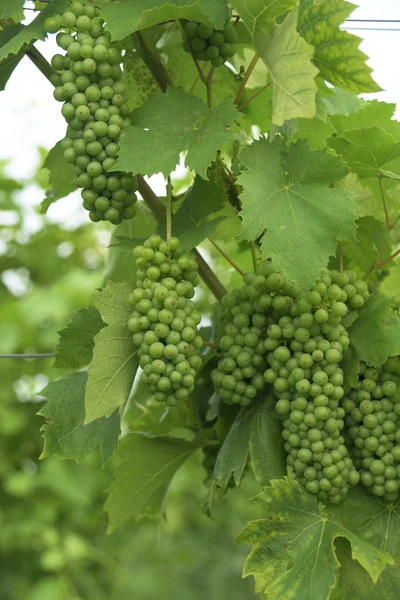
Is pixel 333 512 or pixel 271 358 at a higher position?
pixel 271 358

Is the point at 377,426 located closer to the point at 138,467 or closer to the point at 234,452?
the point at 234,452

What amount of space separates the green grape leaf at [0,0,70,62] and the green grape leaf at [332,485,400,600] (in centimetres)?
65

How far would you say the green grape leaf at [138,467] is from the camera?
1036 millimetres

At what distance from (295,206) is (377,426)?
27 centimetres

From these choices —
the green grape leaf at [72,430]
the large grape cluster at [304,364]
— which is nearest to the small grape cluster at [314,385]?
the large grape cluster at [304,364]

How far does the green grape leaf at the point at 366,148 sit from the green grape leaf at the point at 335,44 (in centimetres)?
5

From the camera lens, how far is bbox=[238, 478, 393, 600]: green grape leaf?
2.54 feet

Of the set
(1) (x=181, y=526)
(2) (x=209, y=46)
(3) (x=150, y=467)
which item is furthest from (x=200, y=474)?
(2) (x=209, y=46)

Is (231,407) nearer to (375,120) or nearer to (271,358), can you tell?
(271,358)

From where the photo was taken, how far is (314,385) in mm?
807

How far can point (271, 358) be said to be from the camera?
846 millimetres

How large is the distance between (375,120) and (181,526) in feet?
8.45

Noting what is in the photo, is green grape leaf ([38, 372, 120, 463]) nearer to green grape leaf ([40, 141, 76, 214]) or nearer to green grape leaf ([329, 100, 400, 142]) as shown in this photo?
green grape leaf ([40, 141, 76, 214])

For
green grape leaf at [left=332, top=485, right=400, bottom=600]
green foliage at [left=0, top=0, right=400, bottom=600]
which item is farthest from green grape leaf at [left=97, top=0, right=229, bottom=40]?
green grape leaf at [left=332, top=485, right=400, bottom=600]
